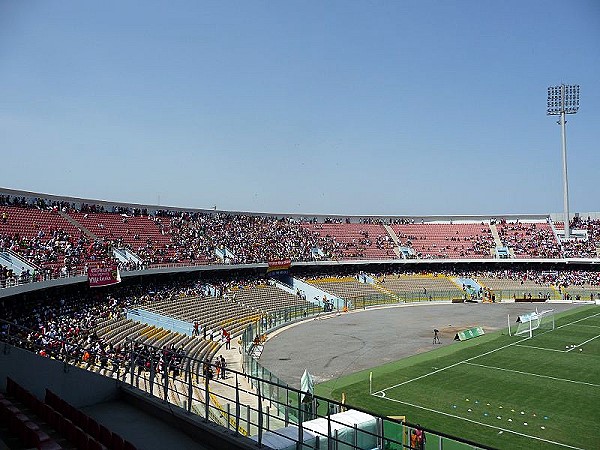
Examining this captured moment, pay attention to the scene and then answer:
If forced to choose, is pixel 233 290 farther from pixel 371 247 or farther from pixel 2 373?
pixel 2 373

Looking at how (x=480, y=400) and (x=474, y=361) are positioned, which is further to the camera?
(x=474, y=361)

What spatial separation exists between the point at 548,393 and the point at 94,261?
28378 mm

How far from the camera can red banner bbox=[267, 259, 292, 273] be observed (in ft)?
178

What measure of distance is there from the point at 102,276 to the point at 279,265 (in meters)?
24.9

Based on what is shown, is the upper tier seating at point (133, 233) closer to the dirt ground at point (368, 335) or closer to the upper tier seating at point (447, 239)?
the dirt ground at point (368, 335)

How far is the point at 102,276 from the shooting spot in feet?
106

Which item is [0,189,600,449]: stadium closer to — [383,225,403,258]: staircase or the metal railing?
the metal railing

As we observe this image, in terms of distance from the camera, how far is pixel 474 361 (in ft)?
92.4

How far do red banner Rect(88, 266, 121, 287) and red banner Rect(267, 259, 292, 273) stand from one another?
22.4 metres

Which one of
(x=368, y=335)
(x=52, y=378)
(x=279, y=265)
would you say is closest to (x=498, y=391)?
(x=368, y=335)

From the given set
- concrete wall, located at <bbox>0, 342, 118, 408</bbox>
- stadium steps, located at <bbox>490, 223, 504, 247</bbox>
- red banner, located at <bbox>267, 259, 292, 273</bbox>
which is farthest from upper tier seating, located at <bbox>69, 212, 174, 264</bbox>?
stadium steps, located at <bbox>490, 223, 504, 247</bbox>

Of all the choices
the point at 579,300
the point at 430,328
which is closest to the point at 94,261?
the point at 430,328

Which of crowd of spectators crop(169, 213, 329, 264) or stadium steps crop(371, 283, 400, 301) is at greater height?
crowd of spectators crop(169, 213, 329, 264)

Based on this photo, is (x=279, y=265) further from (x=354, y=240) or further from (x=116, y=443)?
(x=116, y=443)
